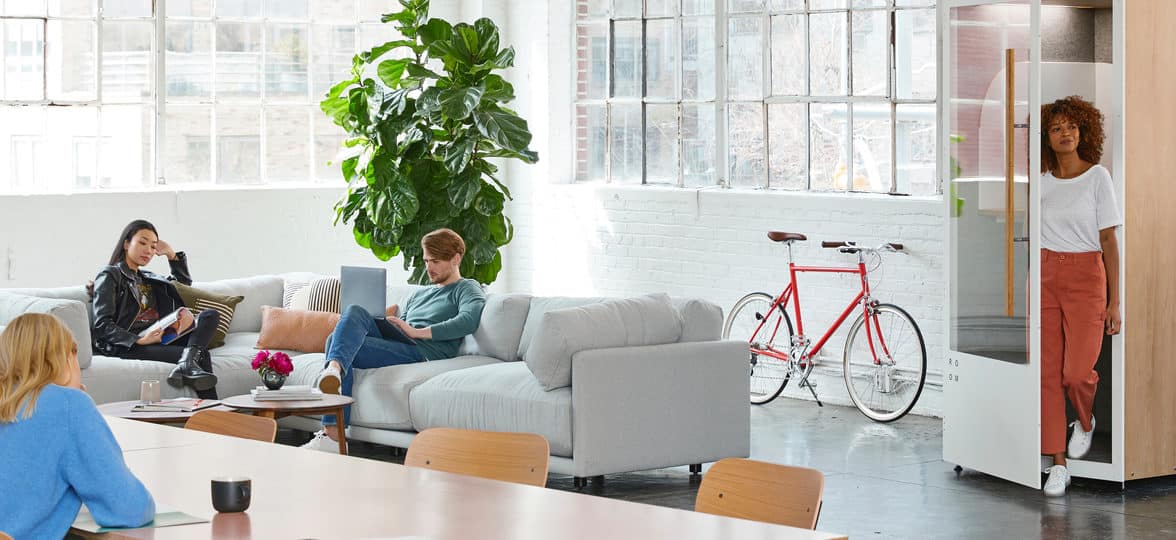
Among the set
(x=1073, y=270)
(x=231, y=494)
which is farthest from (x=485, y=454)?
(x=1073, y=270)

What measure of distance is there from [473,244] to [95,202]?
2.39 metres

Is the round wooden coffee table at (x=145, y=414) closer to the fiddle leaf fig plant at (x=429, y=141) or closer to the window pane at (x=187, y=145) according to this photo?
the fiddle leaf fig plant at (x=429, y=141)

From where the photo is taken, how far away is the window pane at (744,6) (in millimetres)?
10484

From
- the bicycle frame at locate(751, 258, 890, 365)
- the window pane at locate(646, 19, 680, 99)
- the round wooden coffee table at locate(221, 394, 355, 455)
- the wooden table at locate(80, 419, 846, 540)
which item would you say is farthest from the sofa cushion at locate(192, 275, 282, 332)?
the wooden table at locate(80, 419, 846, 540)

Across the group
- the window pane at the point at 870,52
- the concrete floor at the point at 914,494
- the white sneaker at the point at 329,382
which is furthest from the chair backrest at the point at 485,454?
the window pane at the point at 870,52

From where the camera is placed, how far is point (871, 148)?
990cm

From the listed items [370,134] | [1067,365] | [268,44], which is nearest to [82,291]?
[370,134]

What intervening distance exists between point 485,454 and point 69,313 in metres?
4.43

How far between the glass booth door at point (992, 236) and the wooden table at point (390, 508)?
377 centimetres

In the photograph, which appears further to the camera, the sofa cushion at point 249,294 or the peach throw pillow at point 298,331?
the sofa cushion at point 249,294

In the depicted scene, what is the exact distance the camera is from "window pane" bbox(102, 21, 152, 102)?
1061 cm

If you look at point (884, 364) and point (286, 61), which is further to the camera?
point (286, 61)

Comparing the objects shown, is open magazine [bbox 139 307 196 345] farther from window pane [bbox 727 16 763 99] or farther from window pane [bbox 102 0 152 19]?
window pane [bbox 727 16 763 99]

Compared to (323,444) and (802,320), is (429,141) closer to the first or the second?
(802,320)
